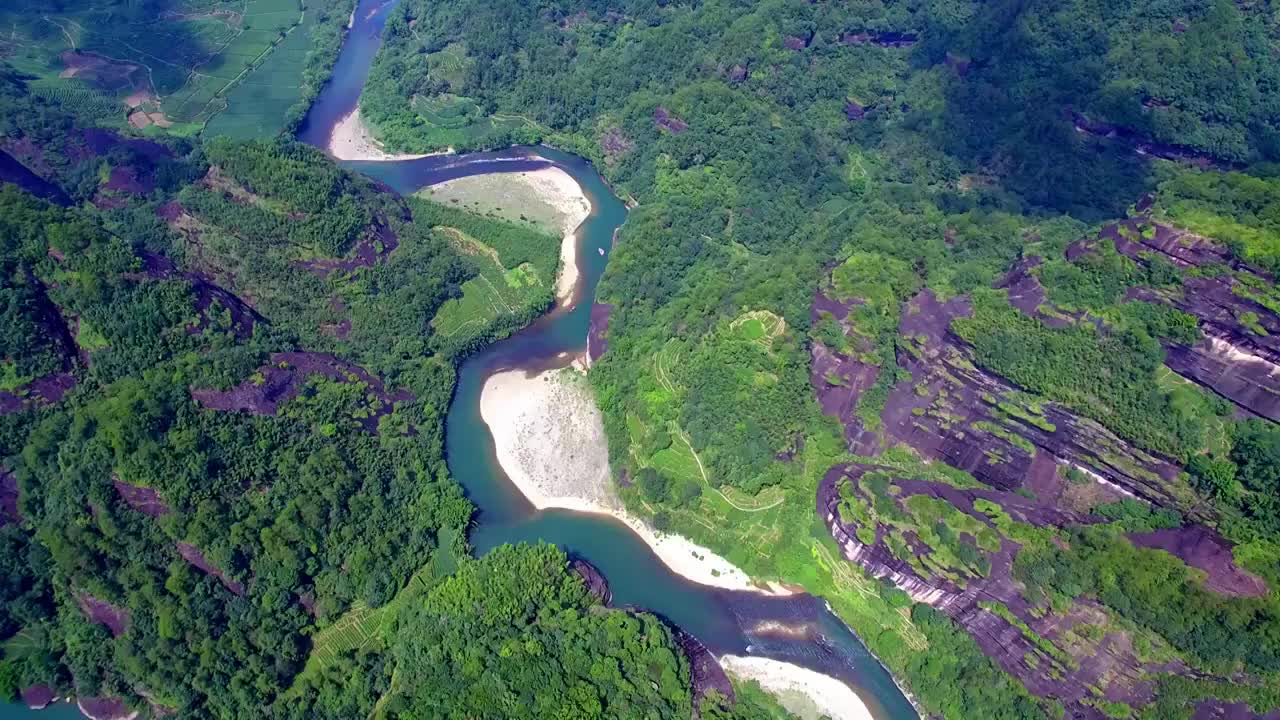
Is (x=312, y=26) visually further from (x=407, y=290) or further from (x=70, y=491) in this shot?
(x=70, y=491)

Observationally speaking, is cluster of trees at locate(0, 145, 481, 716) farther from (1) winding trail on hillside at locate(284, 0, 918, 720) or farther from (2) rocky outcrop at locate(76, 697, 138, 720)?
(1) winding trail on hillside at locate(284, 0, 918, 720)

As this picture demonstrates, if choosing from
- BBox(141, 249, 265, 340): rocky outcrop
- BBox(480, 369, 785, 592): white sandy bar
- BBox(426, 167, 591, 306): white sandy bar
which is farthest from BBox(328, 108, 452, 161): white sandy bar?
BBox(480, 369, 785, 592): white sandy bar

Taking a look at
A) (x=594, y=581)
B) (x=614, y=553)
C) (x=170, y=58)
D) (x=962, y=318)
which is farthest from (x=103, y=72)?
(x=962, y=318)

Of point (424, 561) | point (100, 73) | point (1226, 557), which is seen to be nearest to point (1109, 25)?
point (1226, 557)

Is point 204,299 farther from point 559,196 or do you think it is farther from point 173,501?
point 559,196

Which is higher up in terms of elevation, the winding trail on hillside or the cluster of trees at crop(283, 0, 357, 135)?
the cluster of trees at crop(283, 0, 357, 135)

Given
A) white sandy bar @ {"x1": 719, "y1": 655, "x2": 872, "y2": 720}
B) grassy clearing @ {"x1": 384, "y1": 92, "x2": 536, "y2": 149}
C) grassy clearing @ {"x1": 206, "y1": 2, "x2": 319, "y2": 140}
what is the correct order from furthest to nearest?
grassy clearing @ {"x1": 384, "y1": 92, "x2": 536, "y2": 149}
grassy clearing @ {"x1": 206, "y1": 2, "x2": 319, "y2": 140}
white sandy bar @ {"x1": 719, "y1": 655, "x2": 872, "y2": 720}

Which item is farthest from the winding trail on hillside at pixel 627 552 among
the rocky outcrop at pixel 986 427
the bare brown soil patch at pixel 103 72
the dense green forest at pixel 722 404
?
the bare brown soil patch at pixel 103 72
